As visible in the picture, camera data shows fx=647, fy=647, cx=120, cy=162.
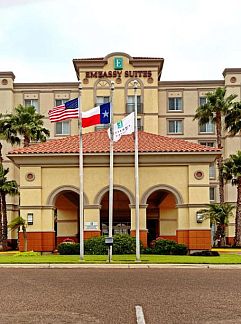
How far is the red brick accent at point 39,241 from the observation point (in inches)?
1543

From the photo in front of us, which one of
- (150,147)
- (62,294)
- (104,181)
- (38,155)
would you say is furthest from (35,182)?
(62,294)

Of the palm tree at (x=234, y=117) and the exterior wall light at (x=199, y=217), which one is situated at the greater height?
the palm tree at (x=234, y=117)

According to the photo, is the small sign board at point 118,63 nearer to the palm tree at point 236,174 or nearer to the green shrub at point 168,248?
the palm tree at point 236,174

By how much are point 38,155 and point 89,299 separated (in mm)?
24669

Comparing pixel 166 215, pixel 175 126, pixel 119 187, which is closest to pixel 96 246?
pixel 119 187

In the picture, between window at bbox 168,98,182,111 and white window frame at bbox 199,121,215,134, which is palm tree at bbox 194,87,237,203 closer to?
white window frame at bbox 199,121,215,134

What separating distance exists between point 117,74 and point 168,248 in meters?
35.9

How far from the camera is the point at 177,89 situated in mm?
71125

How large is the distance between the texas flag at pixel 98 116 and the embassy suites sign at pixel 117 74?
38.3 metres

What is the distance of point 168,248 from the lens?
1453 inches

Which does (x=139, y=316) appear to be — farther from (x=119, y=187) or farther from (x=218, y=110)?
(x=218, y=110)

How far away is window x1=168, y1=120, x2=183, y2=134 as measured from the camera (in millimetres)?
71312

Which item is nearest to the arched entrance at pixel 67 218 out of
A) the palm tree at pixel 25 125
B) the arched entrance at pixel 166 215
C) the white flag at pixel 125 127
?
the arched entrance at pixel 166 215

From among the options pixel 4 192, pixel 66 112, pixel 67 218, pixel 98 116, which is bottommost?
pixel 67 218
